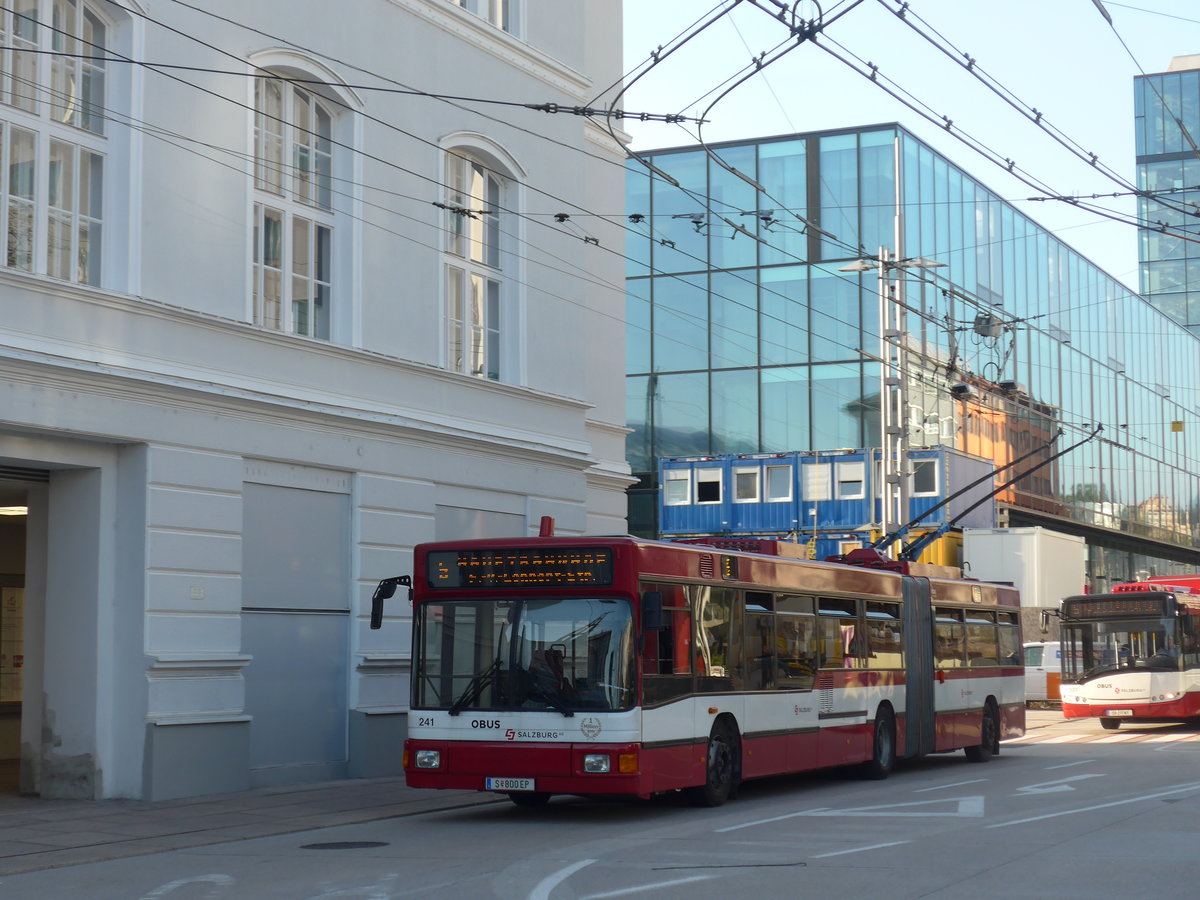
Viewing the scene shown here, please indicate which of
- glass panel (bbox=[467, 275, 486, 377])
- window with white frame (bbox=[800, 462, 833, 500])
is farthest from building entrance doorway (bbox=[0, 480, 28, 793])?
window with white frame (bbox=[800, 462, 833, 500])

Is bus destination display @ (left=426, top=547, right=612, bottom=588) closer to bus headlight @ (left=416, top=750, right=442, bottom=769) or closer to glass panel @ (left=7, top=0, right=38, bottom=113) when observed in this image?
bus headlight @ (left=416, top=750, right=442, bottom=769)

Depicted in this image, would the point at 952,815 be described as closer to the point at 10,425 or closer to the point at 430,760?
the point at 430,760

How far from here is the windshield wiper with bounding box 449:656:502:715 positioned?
1589cm

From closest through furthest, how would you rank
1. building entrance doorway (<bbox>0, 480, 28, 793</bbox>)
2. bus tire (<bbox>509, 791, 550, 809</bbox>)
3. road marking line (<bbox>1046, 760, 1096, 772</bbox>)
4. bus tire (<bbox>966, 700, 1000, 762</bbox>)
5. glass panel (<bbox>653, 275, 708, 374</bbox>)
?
bus tire (<bbox>509, 791, 550, 809</bbox>) → building entrance doorway (<bbox>0, 480, 28, 793</bbox>) → road marking line (<bbox>1046, 760, 1096, 772</bbox>) → bus tire (<bbox>966, 700, 1000, 762</bbox>) → glass panel (<bbox>653, 275, 708, 374</bbox>)

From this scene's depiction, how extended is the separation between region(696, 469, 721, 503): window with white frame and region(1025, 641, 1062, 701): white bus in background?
16178 millimetres

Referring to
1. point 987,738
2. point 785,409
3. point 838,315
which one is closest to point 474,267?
point 987,738

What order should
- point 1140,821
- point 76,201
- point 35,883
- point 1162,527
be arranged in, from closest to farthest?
point 35,883 < point 1140,821 < point 76,201 < point 1162,527

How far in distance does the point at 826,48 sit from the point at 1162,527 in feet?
203

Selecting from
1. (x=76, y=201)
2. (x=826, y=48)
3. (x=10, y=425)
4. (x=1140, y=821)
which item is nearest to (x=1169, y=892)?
(x=1140, y=821)

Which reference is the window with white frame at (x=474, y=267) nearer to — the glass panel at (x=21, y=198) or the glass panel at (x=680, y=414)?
the glass panel at (x=21, y=198)

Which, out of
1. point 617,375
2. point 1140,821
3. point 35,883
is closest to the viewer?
point 35,883

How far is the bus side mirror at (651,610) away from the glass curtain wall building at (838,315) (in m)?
35.6

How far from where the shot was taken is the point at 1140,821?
1512cm

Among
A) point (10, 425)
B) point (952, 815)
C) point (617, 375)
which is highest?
point (617, 375)
